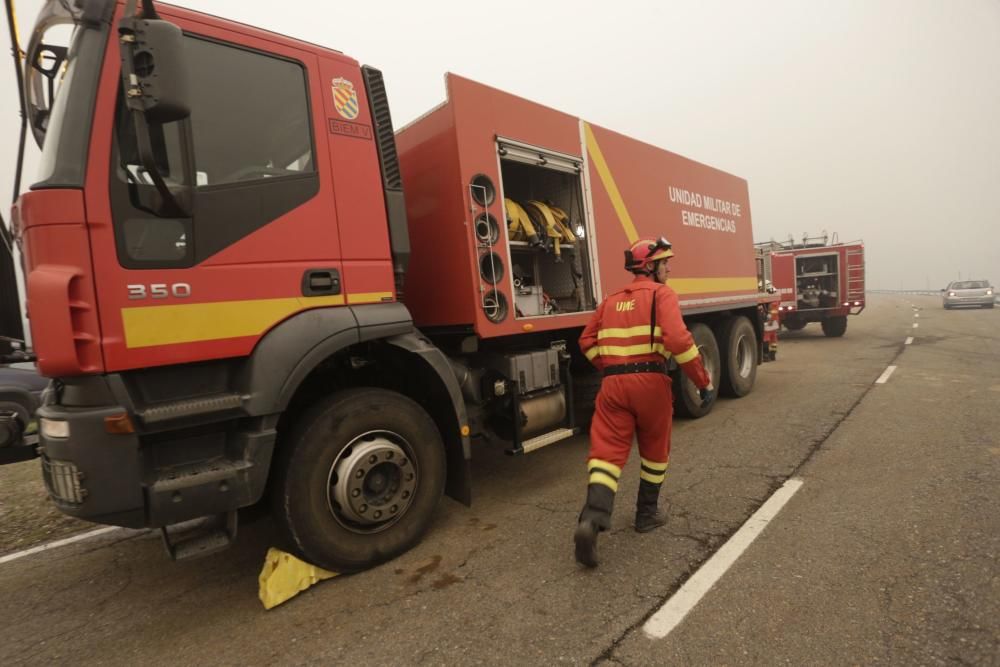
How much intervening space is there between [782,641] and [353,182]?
3.05m

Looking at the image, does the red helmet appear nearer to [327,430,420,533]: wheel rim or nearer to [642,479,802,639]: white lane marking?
[642,479,802,639]: white lane marking

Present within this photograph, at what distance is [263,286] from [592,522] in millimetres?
2121

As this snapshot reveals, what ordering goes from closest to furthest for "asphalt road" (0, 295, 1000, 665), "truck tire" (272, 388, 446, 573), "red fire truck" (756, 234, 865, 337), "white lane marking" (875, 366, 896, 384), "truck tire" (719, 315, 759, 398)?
"asphalt road" (0, 295, 1000, 665)
"truck tire" (272, 388, 446, 573)
"truck tire" (719, 315, 759, 398)
"white lane marking" (875, 366, 896, 384)
"red fire truck" (756, 234, 865, 337)

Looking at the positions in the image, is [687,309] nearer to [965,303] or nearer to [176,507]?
[176,507]

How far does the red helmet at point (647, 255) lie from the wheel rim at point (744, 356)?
432cm

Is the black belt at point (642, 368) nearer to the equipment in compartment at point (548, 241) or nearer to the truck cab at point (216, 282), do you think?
the truck cab at point (216, 282)

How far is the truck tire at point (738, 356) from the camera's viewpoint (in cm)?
659

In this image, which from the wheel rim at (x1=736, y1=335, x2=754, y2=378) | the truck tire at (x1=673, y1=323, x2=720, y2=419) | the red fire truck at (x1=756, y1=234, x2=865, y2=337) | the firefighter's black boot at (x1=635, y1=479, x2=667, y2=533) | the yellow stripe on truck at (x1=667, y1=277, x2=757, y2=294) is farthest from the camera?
the red fire truck at (x1=756, y1=234, x2=865, y2=337)

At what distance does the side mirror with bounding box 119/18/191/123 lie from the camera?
1.91 metres

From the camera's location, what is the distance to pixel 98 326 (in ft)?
7.10

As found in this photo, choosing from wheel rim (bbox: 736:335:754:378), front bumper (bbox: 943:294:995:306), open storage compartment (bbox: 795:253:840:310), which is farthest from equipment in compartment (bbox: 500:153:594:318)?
front bumper (bbox: 943:294:995:306)

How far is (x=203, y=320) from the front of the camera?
2402mm

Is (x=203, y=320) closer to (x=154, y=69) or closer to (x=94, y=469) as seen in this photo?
(x=94, y=469)

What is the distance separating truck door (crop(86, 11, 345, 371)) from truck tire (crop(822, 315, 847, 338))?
15980 mm
